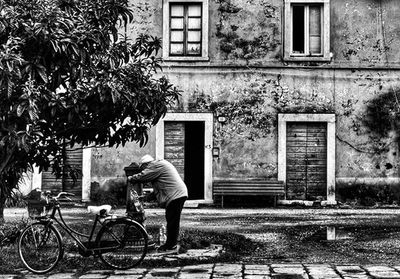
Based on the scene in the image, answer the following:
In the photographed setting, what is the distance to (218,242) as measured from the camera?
10.8m

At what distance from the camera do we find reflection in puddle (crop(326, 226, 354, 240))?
1184 cm

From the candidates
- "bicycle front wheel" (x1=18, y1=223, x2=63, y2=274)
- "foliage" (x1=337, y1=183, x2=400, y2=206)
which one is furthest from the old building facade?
"bicycle front wheel" (x1=18, y1=223, x2=63, y2=274)

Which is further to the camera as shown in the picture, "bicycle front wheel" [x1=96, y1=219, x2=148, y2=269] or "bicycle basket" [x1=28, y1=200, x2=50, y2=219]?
"bicycle basket" [x1=28, y1=200, x2=50, y2=219]

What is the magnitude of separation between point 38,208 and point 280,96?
1097 centimetres

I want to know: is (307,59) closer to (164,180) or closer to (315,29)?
(315,29)

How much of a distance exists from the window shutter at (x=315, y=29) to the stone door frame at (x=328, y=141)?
1907mm

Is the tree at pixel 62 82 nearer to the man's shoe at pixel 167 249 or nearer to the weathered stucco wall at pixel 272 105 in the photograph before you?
the man's shoe at pixel 167 249

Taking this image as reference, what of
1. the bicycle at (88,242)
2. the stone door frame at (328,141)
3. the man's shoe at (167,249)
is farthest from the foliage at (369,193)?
the bicycle at (88,242)

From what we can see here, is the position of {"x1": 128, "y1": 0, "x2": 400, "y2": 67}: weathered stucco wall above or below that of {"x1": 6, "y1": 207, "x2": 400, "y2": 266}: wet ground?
above

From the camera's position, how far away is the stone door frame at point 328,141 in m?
19.4

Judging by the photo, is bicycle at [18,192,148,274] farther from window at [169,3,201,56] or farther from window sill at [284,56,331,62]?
window sill at [284,56,331,62]

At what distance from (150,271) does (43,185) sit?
1217 centimetres

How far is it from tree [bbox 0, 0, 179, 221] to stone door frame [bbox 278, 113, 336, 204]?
8.80 meters

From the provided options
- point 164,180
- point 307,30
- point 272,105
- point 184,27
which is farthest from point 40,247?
point 307,30
